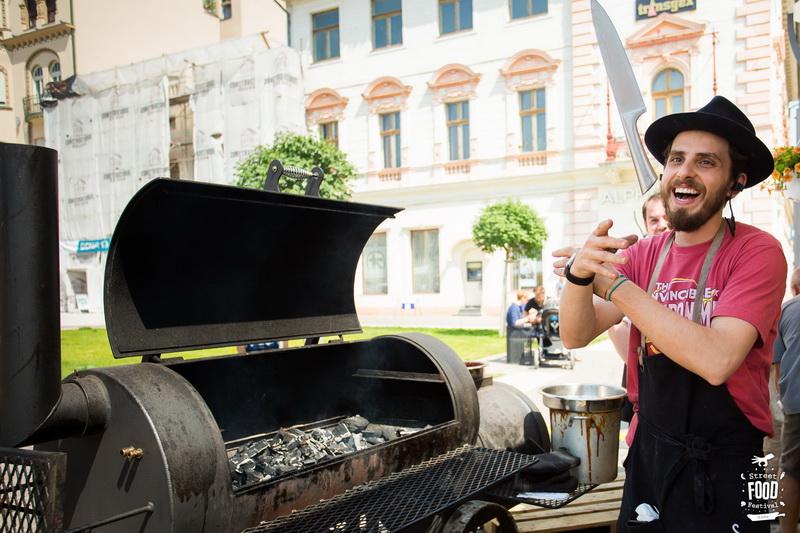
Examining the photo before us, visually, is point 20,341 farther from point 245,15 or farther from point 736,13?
point 245,15

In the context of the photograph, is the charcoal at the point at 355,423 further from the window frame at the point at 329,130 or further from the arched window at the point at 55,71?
the window frame at the point at 329,130

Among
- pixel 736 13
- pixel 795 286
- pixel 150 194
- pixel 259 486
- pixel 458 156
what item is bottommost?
pixel 259 486

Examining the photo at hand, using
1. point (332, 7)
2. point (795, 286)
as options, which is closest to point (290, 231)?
point (795, 286)

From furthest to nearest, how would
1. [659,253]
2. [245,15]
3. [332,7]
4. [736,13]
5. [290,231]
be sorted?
[245,15]
[332,7]
[736,13]
[290,231]
[659,253]

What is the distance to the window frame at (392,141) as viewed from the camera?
21.2 meters

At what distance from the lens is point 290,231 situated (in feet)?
10.3

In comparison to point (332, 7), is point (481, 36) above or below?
below

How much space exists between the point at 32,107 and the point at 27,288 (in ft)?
8.06

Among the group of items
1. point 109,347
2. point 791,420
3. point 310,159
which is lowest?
point 791,420

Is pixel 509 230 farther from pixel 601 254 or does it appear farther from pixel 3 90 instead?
pixel 601 254

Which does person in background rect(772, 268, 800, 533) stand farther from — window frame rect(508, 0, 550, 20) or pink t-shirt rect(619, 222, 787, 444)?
window frame rect(508, 0, 550, 20)

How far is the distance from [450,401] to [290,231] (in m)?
1.22

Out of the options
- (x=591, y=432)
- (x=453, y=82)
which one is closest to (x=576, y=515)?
(x=591, y=432)

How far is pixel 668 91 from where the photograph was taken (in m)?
17.1
